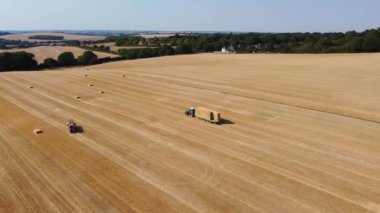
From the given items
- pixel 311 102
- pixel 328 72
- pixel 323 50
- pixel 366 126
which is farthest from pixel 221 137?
pixel 323 50

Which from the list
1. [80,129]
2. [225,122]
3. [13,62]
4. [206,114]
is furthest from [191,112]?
[13,62]

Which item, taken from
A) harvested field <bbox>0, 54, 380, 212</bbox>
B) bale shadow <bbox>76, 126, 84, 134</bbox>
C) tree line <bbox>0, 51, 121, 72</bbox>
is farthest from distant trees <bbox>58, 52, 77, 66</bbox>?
bale shadow <bbox>76, 126, 84, 134</bbox>

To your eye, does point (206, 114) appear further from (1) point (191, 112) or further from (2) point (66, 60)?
(2) point (66, 60)

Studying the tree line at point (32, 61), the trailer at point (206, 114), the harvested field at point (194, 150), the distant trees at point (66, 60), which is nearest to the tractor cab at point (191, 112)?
the trailer at point (206, 114)

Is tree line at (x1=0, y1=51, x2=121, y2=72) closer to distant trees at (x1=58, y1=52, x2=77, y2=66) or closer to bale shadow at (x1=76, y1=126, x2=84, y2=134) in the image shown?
distant trees at (x1=58, y1=52, x2=77, y2=66)

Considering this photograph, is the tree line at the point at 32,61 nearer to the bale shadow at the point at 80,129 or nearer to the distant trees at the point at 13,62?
the distant trees at the point at 13,62

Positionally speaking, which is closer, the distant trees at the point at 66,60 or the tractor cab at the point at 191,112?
the tractor cab at the point at 191,112
